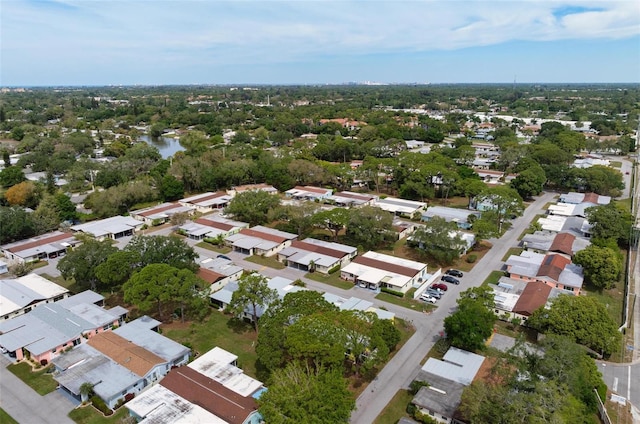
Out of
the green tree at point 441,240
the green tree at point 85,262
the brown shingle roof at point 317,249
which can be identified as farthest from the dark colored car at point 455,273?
the green tree at point 85,262

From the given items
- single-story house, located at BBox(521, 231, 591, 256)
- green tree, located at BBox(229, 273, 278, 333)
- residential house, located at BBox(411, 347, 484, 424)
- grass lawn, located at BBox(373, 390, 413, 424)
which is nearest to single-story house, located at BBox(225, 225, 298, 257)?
green tree, located at BBox(229, 273, 278, 333)

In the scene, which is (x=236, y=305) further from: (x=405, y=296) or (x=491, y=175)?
(x=491, y=175)

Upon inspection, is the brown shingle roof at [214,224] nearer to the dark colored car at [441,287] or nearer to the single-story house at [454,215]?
the dark colored car at [441,287]

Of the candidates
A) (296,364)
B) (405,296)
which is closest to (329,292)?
(405,296)

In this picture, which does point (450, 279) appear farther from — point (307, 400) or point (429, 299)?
point (307, 400)

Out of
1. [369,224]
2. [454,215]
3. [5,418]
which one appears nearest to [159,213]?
[369,224]

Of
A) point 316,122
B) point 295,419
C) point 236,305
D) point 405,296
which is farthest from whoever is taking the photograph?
point 316,122
